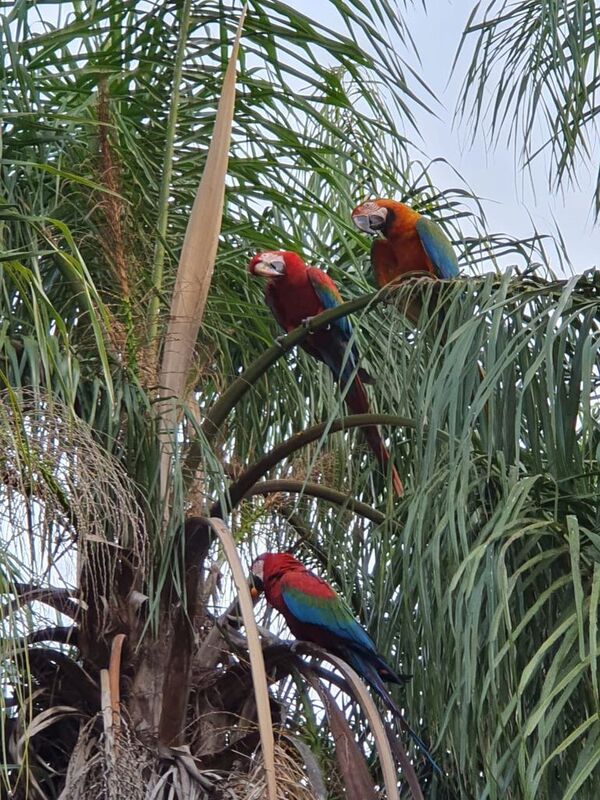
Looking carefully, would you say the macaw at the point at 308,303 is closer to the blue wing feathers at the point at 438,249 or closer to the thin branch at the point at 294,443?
the blue wing feathers at the point at 438,249

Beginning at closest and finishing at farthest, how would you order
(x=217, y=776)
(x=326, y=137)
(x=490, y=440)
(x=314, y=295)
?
(x=490, y=440) < (x=217, y=776) < (x=314, y=295) < (x=326, y=137)

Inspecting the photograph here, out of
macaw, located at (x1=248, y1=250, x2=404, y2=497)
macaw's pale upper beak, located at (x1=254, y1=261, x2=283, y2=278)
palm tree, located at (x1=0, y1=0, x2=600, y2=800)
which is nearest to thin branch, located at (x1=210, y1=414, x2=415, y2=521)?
Result: palm tree, located at (x1=0, y1=0, x2=600, y2=800)

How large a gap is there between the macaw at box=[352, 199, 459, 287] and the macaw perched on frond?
90 cm

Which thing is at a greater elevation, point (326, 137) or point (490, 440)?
point (326, 137)

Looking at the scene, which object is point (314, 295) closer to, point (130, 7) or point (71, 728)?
point (130, 7)

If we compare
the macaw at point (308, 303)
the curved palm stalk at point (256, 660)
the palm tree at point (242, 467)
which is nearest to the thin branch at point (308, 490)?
the palm tree at point (242, 467)

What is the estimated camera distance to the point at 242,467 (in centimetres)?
348

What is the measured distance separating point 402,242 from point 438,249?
0.38ft

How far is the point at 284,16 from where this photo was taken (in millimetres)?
3465

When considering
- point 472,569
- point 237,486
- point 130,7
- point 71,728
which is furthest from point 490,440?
point 130,7

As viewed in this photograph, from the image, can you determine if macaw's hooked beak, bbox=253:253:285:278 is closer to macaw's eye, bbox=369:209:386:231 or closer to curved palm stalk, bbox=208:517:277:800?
macaw's eye, bbox=369:209:386:231

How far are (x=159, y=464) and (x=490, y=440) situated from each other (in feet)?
2.86

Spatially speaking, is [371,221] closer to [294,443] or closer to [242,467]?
[242,467]

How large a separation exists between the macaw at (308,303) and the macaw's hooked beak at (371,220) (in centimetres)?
20
